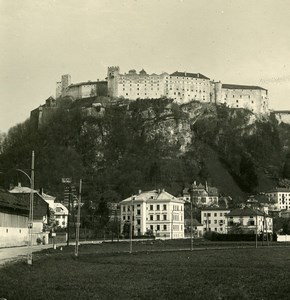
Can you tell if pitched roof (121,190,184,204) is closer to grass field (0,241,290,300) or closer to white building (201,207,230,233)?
white building (201,207,230,233)

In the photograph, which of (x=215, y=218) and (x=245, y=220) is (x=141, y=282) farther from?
(x=215, y=218)

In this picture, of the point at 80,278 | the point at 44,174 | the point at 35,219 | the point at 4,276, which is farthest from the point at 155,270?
the point at 44,174

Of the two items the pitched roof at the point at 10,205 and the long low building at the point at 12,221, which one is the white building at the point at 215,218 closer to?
the long low building at the point at 12,221

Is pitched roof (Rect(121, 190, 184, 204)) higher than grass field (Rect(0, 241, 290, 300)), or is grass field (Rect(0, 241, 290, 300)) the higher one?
pitched roof (Rect(121, 190, 184, 204))

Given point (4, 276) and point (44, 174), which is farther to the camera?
point (44, 174)

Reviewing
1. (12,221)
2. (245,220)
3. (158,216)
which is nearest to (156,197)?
(158,216)

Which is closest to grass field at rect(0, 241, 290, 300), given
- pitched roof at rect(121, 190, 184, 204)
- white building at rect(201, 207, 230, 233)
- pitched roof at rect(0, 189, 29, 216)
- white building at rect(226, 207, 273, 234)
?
pitched roof at rect(0, 189, 29, 216)

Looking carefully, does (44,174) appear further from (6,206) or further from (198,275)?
(198,275)
